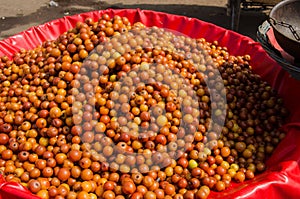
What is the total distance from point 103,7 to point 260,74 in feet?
17.7

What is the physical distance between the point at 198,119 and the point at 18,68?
258cm

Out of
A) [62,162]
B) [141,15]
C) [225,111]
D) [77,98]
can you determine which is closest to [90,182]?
[62,162]

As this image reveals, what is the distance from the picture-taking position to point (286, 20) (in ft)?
12.8

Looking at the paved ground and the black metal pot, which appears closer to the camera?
the black metal pot

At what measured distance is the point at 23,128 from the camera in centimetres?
348

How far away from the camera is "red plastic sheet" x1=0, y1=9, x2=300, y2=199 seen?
9.85ft

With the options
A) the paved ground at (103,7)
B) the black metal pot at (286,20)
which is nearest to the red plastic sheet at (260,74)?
the black metal pot at (286,20)

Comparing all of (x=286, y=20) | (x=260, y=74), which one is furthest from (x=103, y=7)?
(x=286, y=20)

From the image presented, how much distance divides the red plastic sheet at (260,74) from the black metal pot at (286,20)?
0.77m

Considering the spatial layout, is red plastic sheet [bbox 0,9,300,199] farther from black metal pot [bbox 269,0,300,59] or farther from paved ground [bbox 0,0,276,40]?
paved ground [bbox 0,0,276,40]

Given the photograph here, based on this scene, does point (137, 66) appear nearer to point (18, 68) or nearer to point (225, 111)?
point (225, 111)

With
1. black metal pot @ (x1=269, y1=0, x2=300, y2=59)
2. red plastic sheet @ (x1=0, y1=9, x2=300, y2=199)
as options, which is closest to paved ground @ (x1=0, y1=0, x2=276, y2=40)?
red plastic sheet @ (x1=0, y1=9, x2=300, y2=199)

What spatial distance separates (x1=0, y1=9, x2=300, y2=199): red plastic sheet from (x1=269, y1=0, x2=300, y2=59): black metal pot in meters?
0.77

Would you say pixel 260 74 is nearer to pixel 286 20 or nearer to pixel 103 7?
pixel 286 20
